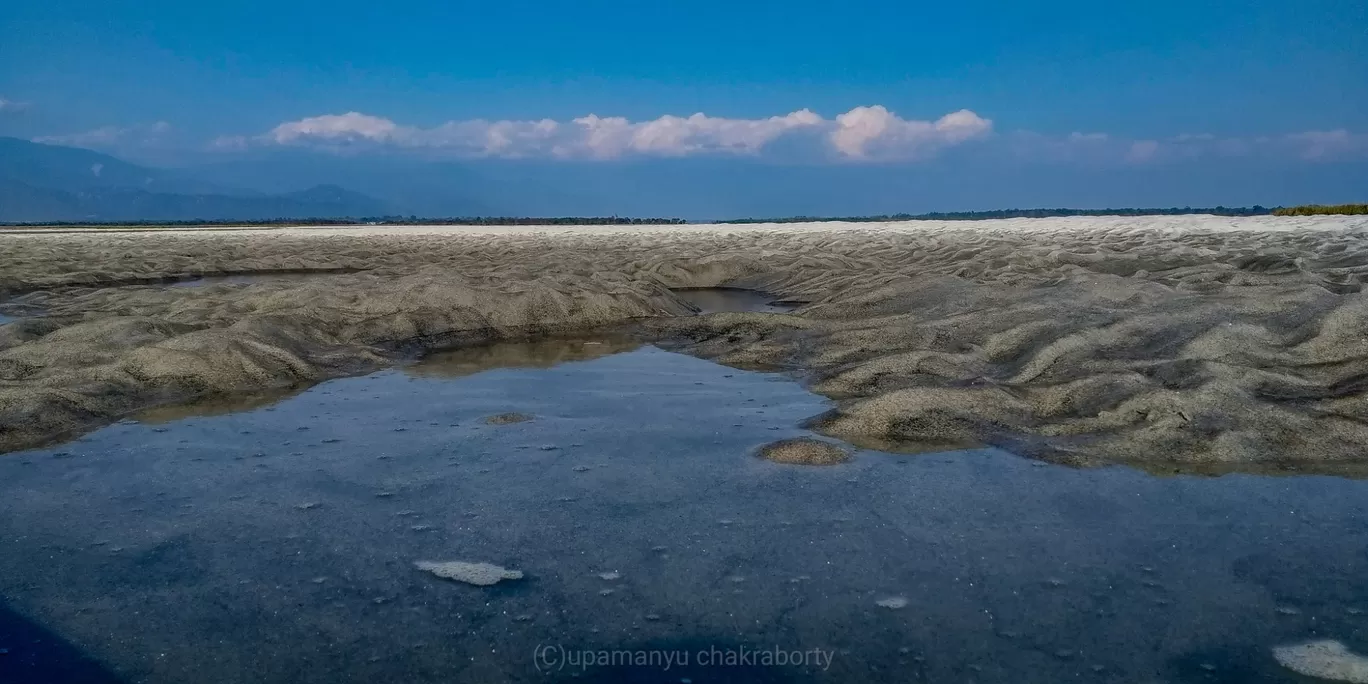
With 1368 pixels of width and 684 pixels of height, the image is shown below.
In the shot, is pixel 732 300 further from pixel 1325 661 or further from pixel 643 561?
pixel 1325 661

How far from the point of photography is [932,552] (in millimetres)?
4250

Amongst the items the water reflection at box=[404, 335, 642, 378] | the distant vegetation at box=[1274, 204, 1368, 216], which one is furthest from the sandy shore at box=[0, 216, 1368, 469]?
the distant vegetation at box=[1274, 204, 1368, 216]

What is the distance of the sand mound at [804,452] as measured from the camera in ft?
18.8

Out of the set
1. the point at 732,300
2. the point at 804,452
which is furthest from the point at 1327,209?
the point at 804,452

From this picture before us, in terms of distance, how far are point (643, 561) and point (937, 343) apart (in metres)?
5.97

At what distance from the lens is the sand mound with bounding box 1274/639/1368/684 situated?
3072 millimetres

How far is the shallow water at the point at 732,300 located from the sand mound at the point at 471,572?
34.6ft

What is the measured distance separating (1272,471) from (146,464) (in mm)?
7426

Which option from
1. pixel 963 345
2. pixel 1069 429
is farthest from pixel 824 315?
pixel 1069 429

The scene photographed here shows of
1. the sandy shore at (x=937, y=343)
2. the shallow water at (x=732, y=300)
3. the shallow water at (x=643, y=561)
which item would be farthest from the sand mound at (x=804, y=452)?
the shallow water at (x=732, y=300)

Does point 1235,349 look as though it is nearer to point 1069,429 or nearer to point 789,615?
point 1069,429

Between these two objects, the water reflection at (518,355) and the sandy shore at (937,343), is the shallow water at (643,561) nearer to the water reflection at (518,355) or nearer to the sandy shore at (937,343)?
the sandy shore at (937,343)

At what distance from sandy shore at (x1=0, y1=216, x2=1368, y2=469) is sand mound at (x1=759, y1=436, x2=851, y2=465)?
0.39 meters

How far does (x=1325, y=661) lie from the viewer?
3.17 meters
